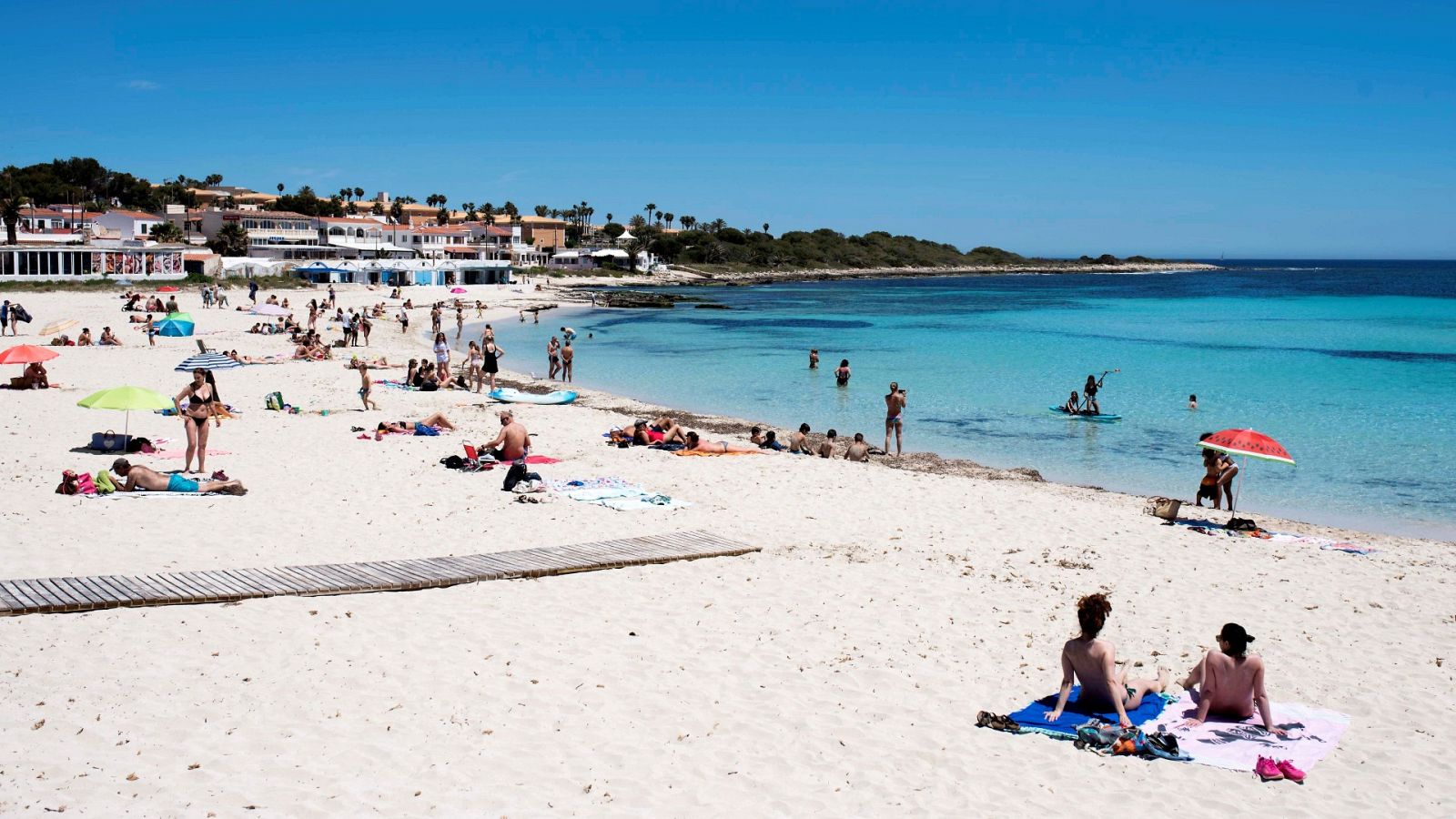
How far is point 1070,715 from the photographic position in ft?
22.9

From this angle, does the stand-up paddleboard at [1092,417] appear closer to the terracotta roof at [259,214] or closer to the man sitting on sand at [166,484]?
the man sitting on sand at [166,484]

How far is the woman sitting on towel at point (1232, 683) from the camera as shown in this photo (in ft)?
23.0

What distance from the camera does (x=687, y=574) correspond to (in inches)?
393

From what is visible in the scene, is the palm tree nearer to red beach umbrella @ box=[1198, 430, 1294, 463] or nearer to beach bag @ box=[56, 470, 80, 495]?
beach bag @ box=[56, 470, 80, 495]

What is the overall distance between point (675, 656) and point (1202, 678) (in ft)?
11.8

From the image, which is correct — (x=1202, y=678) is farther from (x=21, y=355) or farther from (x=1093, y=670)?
(x=21, y=355)

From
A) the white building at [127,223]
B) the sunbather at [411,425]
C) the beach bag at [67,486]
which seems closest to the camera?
the beach bag at [67,486]

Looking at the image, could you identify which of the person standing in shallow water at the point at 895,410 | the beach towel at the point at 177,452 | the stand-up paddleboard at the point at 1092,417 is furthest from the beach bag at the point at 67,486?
the stand-up paddleboard at the point at 1092,417

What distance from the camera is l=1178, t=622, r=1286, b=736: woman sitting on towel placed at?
23.0ft

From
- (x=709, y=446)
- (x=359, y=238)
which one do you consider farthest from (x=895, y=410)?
(x=359, y=238)

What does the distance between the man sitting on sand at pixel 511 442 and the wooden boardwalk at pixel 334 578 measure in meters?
4.27

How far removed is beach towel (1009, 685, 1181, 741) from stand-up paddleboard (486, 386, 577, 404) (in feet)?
56.0

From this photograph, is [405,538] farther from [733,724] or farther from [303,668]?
[733,724]

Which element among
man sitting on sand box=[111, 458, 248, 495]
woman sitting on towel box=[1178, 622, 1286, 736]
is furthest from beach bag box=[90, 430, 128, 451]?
woman sitting on towel box=[1178, 622, 1286, 736]
